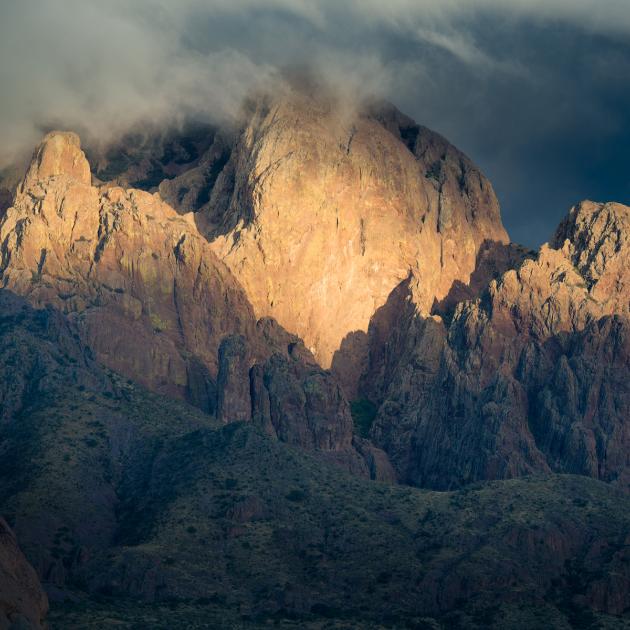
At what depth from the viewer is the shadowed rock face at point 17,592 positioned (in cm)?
14750

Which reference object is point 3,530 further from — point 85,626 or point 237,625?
point 237,625

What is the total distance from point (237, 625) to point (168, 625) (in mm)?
9189

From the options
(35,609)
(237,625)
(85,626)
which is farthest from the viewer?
(237,625)

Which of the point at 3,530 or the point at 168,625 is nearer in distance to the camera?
the point at 3,530

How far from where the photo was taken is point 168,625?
637ft

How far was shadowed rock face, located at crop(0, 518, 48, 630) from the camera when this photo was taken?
14750 centimetres

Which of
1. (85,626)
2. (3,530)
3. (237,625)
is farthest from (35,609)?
(237,625)

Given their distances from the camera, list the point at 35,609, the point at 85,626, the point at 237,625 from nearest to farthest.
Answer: the point at 35,609 → the point at 85,626 → the point at 237,625

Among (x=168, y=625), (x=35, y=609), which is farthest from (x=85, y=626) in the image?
(x=35, y=609)

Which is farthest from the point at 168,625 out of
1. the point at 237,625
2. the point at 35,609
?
the point at 35,609

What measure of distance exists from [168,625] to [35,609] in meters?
40.7

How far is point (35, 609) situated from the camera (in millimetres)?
155250

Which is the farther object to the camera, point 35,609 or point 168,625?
point 168,625

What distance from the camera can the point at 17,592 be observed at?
6024 inches
